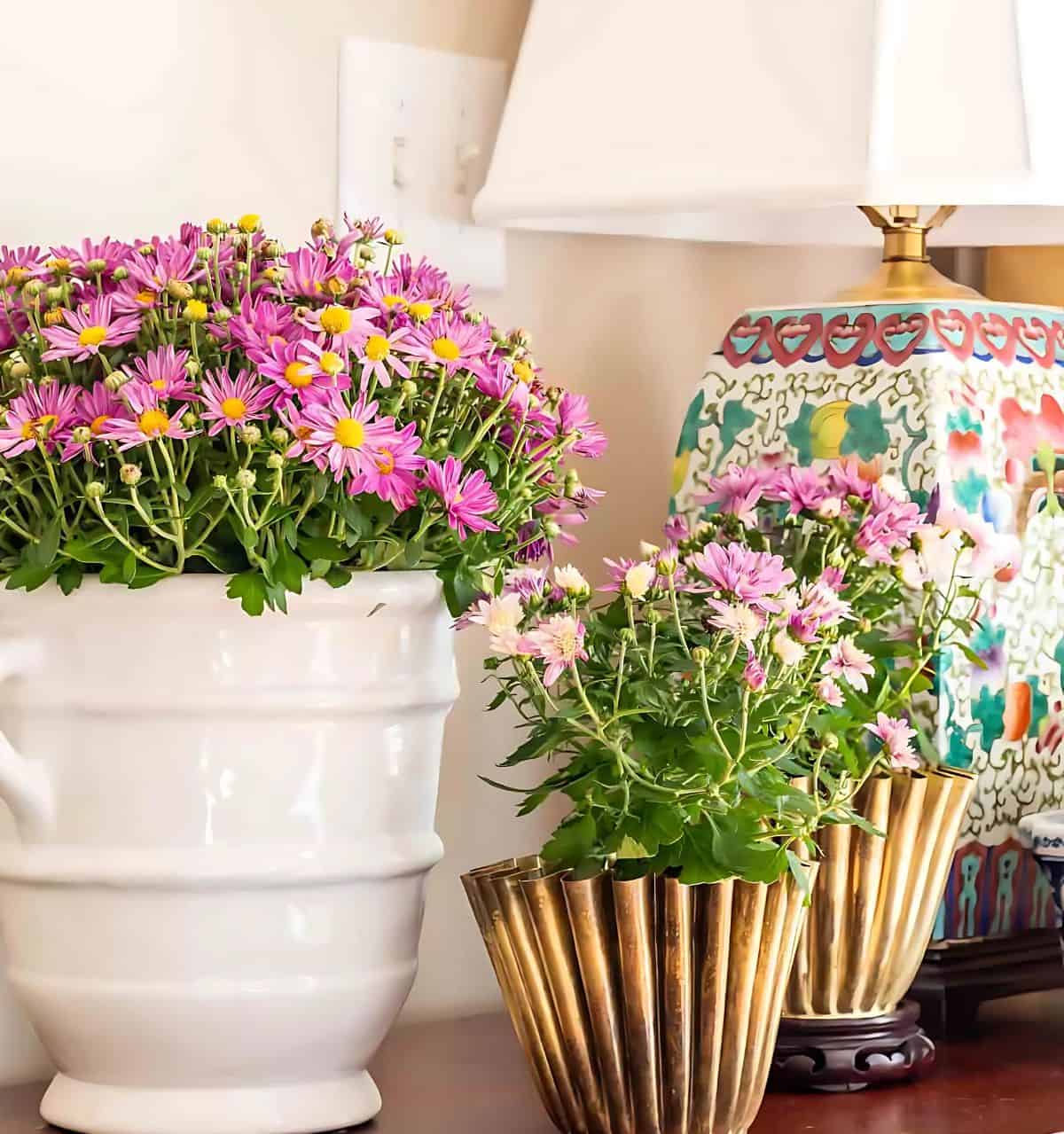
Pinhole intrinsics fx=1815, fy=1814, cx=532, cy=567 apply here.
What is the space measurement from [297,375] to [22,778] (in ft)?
0.65

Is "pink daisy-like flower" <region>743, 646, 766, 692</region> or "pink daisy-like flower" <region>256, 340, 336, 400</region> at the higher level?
"pink daisy-like flower" <region>256, 340, 336, 400</region>

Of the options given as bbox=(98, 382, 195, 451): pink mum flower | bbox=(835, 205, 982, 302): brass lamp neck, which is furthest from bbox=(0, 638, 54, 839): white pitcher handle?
bbox=(835, 205, 982, 302): brass lamp neck

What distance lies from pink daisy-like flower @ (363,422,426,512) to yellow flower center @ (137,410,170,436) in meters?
0.07

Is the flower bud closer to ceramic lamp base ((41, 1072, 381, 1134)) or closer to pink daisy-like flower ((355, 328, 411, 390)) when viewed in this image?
pink daisy-like flower ((355, 328, 411, 390))

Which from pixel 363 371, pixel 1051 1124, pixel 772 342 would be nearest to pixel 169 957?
pixel 363 371

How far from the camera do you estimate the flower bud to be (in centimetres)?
70

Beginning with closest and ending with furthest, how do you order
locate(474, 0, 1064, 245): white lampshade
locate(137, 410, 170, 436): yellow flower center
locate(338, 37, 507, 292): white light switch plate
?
locate(137, 410, 170, 436): yellow flower center < locate(474, 0, 1064, 245): white lampshade < locate(338, 37, 507, 292): white light switch plate

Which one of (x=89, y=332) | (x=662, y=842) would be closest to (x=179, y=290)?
(x=89, y=332)

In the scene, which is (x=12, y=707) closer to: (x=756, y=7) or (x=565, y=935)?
(x=565, y=935)

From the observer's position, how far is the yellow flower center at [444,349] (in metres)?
0.71

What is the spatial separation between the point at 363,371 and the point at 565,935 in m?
0.23

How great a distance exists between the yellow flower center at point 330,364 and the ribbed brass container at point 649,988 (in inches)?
8.2

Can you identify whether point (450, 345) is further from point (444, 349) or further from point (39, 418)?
point (39, 418)

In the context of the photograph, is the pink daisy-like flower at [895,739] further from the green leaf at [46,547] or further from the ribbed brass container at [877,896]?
the green leaf at [46,547]
